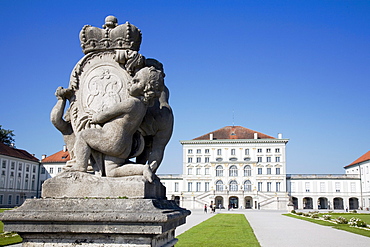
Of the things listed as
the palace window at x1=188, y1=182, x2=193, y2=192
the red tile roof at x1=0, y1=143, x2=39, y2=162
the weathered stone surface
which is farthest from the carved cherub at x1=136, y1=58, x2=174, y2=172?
the palace window at x1=188, y1=182, x2=193, y2=192

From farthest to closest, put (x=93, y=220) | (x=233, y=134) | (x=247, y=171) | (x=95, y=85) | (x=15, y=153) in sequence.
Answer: (x=233, y=134), (x=247, y=171), (x=15, y=153), (x=95, y=85), (x=93, y=220)

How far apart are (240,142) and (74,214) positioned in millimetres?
79138

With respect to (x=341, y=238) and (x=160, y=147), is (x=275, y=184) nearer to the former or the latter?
(x=341, y=238)

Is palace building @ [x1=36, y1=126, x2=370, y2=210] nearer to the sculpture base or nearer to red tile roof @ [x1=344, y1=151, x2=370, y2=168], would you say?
red tile roof @ [x1=344, y1=151, x2=370, y2=168]

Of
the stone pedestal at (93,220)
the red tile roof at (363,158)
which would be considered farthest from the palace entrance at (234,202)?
the stone pedestal at (93,220)

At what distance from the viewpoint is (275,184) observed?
78812 millimetres

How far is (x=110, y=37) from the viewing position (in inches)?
162

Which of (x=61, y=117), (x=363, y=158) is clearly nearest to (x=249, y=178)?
(x=363, y=158)

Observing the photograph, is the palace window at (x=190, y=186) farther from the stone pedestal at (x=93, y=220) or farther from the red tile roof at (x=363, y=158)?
the stone pedestal at (x=93, y=220)

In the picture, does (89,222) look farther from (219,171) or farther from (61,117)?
(219,171)

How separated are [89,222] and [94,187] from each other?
15.7 inches

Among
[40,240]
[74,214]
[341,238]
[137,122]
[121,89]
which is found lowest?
[341,238]

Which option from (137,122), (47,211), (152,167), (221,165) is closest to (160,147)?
(152,167)

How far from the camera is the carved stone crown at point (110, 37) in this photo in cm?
407
